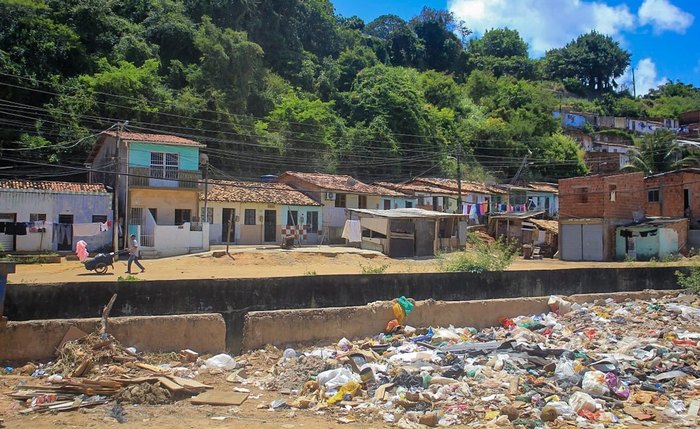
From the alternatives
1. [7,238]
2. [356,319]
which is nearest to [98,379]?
[356,319]

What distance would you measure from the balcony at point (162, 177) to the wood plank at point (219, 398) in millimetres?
21230

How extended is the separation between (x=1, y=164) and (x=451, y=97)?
1661 inches

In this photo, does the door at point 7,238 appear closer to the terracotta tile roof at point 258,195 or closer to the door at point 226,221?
the terracotta tile roof at point 258,195

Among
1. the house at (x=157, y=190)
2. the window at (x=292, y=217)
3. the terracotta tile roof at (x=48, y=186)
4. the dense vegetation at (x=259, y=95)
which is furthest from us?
the window at (x=292, y=217)

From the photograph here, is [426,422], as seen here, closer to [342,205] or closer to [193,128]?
[342,205]

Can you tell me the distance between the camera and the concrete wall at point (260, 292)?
8.76 meters

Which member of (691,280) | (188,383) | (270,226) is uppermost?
(270,226)

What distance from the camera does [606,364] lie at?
7.65 m

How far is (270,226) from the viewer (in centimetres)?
3275

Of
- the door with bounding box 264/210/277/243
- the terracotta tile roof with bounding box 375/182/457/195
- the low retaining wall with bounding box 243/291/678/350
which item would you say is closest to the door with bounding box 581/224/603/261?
the terracotta tile roof with bounding box 375/182/457/195

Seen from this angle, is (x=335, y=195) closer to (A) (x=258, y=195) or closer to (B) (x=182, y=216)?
(A) (x=258, y=195)

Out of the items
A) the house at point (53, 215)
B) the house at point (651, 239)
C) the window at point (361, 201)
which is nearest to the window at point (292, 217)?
the window at point (361, 201)

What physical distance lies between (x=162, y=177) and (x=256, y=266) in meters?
7.67

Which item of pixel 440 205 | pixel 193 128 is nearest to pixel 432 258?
pixel 440 205
